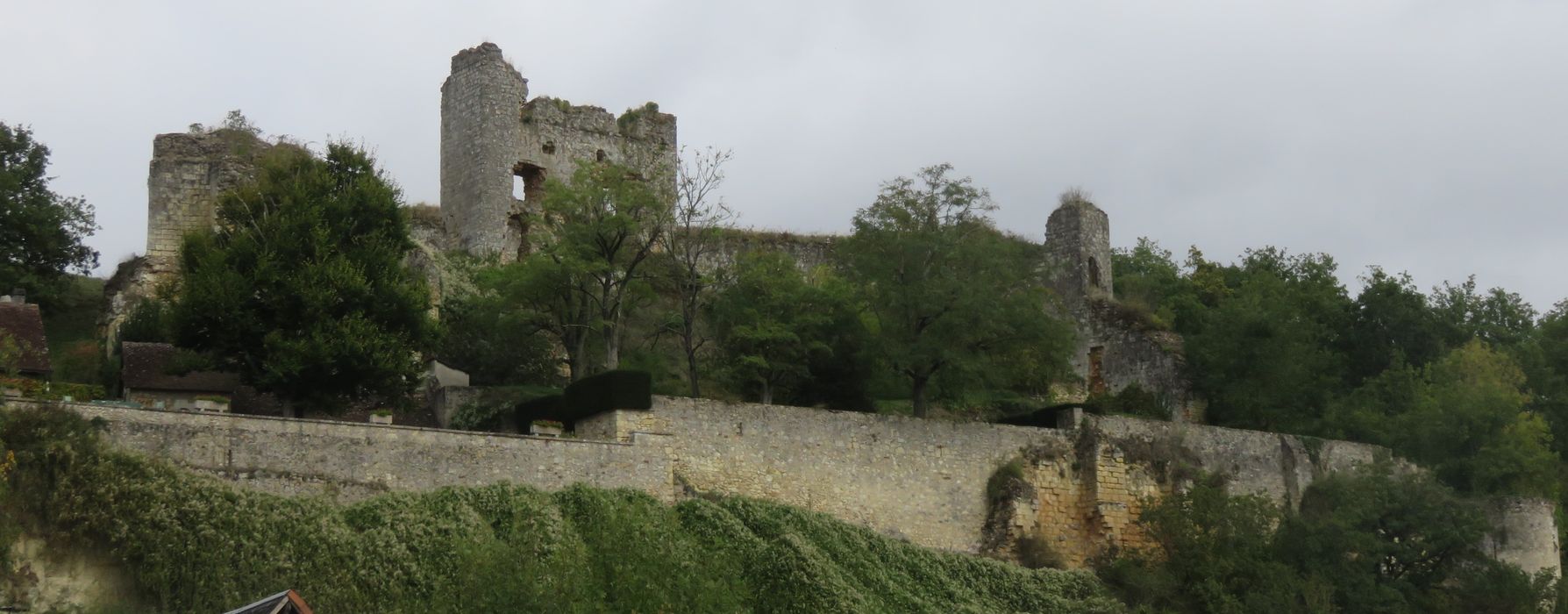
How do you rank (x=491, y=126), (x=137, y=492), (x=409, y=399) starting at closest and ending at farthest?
(x=137, y=492)
(x=409, y=399)
(x=491, y=126)

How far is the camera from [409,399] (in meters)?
28.6

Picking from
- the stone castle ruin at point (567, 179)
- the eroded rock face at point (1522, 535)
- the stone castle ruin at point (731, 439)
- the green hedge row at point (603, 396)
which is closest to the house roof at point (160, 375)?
the stone castle ruin at point (731, 439)

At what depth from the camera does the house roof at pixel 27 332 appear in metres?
27.3

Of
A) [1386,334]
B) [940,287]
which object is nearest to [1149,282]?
[1386,334]

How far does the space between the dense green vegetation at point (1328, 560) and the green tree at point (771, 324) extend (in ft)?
20.6

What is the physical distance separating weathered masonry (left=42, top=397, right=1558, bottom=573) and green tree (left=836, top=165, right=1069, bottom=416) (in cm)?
120

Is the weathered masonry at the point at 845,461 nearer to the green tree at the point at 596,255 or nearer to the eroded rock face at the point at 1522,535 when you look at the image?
the eroded rock face at the point at 1522,535

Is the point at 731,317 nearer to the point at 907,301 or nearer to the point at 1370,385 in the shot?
the point at 907,301

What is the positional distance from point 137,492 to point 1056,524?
51.9ft

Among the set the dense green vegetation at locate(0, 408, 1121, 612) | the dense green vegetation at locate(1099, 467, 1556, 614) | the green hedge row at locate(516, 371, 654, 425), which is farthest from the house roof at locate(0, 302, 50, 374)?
the dense green vegetation at locate(1099, 467, 1556, 614)

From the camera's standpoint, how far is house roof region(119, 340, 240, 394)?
2742 cm

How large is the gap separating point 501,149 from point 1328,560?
18.6 meters

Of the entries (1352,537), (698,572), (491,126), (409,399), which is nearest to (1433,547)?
(1352,537)

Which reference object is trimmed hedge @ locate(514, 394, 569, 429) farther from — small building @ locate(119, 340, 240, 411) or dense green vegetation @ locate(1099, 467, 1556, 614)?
dense green vegetation @ locate(1099, 467, 1556, 614)
